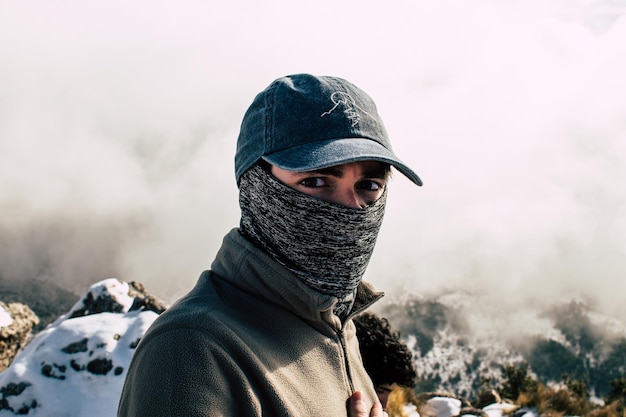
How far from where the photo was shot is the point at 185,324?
1.58 m

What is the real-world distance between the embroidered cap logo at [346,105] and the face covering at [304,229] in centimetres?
37

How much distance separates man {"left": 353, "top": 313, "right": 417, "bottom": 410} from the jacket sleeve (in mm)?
2696

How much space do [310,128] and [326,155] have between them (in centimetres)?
15

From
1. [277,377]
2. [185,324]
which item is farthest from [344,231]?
[185,324]

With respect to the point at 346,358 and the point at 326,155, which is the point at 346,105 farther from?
the point at 346,358

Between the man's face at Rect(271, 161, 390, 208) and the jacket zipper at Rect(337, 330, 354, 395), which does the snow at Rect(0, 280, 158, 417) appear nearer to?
the jacket zipper at Rect(337, 330, 354, 395)

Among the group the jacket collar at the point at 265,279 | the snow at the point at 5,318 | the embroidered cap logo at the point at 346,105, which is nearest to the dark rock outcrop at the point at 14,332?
the snow at the point at 5,318

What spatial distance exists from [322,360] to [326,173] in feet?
2.62

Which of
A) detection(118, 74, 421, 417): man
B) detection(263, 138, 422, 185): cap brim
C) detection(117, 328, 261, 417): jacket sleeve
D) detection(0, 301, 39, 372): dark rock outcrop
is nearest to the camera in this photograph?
detection(117, 328, 261, 417): jacket sleeve

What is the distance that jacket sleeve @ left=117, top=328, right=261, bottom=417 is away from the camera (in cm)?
146

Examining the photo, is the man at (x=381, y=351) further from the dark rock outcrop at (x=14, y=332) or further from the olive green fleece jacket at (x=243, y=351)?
the dark rock outcrop at (x=14, y=332)

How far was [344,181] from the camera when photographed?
2109mm

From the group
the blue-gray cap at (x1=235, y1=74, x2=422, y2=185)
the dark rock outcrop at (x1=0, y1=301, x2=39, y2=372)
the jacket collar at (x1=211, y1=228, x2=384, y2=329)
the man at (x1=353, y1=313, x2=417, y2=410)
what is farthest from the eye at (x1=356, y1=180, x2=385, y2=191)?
the dark rock outcrop at (x1=0, y1=301, x2=39, y2=372)

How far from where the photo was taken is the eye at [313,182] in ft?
6.72
